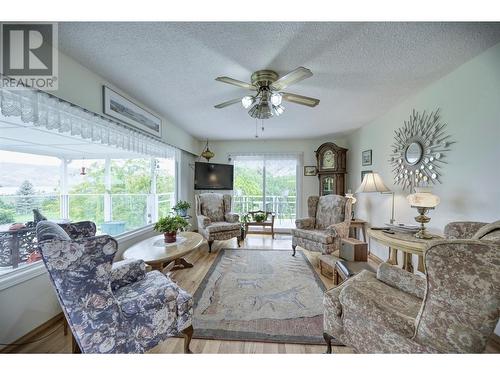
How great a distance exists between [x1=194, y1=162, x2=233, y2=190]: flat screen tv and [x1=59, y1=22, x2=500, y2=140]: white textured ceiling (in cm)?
211

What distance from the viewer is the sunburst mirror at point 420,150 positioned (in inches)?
82.1

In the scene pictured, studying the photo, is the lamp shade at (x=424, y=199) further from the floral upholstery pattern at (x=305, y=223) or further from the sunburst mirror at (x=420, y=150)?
the floral upholstery pattern at (x=305, y=223)

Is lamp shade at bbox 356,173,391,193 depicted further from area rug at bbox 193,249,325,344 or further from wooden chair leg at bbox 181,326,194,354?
wooden chair leg at bbox 181,326,194,354

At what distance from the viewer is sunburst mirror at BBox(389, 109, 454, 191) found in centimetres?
209

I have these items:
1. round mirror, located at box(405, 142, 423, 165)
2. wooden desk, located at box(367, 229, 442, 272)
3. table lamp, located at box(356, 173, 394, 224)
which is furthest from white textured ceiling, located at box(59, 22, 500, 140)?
wooden desk, located at box(367, 229, 442, 272)

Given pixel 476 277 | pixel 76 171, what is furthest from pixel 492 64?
pixel 76 171

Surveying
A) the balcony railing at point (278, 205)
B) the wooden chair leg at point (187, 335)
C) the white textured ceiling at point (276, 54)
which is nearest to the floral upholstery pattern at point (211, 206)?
the balcony railing at point (278, 205)

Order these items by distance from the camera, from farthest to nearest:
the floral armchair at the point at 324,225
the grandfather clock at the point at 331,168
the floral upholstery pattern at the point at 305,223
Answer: the grandfather clock at the point at 331,168 < the floral upholstery pattern at the point at 305,223 < the floral armchair at the point at 324,225

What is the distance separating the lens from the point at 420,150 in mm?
2301

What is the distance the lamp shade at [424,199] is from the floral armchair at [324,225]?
1.27 metres

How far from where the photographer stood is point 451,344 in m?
0.83

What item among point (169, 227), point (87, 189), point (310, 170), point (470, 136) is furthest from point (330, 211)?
point (87, 189)
